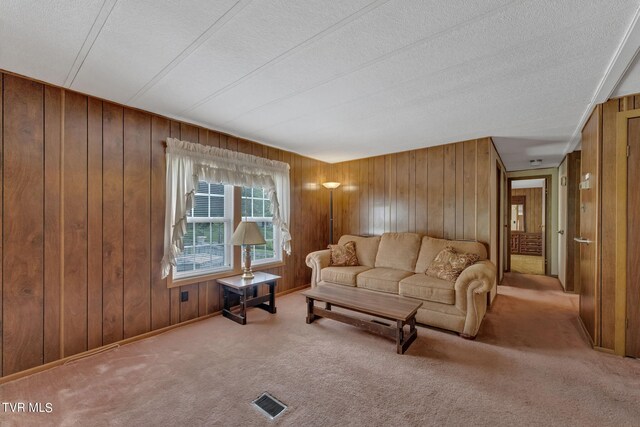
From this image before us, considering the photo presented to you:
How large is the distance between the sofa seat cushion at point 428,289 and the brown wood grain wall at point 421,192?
1.06m

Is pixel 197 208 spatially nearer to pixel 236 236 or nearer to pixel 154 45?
pixel 236 236

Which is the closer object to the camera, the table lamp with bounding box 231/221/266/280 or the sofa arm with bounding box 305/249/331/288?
the table lamp with bounding box 231/221/266/280

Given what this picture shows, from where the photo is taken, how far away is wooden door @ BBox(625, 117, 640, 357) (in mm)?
2336

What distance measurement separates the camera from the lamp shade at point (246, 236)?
327 cm

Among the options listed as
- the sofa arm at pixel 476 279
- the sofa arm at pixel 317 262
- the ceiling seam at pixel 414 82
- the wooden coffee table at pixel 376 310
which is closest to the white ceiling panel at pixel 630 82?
the ceiling seam at pixel 414 82

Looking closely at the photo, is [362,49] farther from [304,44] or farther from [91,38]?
[91,38]

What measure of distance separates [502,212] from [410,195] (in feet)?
7.54

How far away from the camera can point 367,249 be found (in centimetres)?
433

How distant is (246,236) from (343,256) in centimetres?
158

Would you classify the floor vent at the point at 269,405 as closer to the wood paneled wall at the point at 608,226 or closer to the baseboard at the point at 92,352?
the baseboard at the point at 92,352

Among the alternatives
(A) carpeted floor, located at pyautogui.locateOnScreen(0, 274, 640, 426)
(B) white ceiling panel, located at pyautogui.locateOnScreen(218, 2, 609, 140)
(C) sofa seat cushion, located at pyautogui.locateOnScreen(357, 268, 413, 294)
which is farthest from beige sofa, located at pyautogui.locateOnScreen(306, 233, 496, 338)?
(B) white ceiling panel, located at pyautogui.locateOnScreen(218, 2, 609, 140)

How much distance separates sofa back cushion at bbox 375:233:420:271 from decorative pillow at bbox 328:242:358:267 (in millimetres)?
369

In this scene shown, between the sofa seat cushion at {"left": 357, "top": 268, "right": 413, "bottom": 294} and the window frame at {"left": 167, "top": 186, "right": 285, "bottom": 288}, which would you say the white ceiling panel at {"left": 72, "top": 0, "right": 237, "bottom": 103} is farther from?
the sofa seat cushion at {"left": 357, "top": 268, "right": 413, "bottom": 294}

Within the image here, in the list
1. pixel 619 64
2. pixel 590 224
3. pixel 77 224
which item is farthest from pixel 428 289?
pixel 77 224
